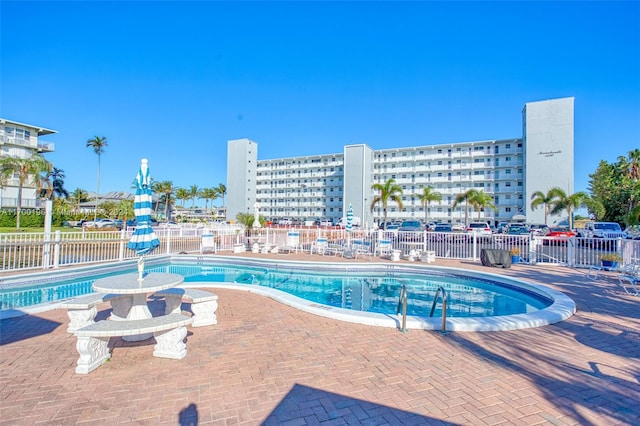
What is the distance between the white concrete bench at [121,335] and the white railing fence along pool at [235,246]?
330 inches

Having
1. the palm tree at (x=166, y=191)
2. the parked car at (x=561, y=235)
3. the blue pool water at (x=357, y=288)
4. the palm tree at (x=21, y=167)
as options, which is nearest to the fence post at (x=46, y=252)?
the blue pool water at (x=357, y=288)

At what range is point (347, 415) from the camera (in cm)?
299

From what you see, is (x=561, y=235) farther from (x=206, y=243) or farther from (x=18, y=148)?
(x=18, y=148)

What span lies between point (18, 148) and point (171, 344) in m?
53.6

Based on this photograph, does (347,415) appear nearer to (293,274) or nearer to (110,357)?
(110,357)

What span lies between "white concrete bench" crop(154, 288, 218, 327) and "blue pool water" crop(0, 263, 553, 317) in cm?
302

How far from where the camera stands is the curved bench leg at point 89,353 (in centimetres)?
375

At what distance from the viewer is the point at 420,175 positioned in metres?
60.6

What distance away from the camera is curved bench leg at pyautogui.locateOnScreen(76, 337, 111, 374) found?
12.3ft

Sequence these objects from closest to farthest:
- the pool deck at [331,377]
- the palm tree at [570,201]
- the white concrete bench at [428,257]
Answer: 1. the pool deck at [331,377]
2. the white concrete bench at [428,257]
3. the palm tree at [570,201]

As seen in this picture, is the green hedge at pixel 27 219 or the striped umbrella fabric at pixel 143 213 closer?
the striped umbrella fabric at pixel 143 213

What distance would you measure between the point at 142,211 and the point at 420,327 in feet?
16.7

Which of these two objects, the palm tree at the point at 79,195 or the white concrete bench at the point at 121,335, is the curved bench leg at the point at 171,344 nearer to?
the white concrete bench at the point at 121,335

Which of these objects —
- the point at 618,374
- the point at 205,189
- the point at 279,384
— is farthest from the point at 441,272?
the point at 205,189
